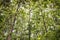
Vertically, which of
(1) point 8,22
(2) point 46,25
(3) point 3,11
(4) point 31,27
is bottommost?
(4) point 31,27

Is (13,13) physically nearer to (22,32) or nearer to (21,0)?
(21,0)

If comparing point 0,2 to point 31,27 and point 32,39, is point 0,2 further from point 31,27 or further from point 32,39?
point 32,39

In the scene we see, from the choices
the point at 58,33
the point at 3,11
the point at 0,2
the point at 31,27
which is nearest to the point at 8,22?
the point at 3,11

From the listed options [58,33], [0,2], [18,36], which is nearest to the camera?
[58,33]

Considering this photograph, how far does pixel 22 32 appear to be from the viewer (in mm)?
26562

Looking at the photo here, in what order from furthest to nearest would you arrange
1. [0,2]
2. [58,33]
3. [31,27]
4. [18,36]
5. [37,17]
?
[18,36], [31,27], [37,17], [0,2], [58,33]

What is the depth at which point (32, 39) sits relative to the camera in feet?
90.0

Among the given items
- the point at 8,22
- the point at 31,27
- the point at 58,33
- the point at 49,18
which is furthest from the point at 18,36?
the point at 58,33

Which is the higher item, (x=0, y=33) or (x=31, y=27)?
(x=0, y=33)

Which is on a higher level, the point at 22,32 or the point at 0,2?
the point at 0,2

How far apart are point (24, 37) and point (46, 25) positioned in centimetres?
1009

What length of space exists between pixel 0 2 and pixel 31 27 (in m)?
15.0

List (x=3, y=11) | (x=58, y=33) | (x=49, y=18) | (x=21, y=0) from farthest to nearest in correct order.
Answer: (x=49, y=18) < (x=21, y=0) < (x=3, y=11) < (x=58, y=33)

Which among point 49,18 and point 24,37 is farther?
point 24,37
